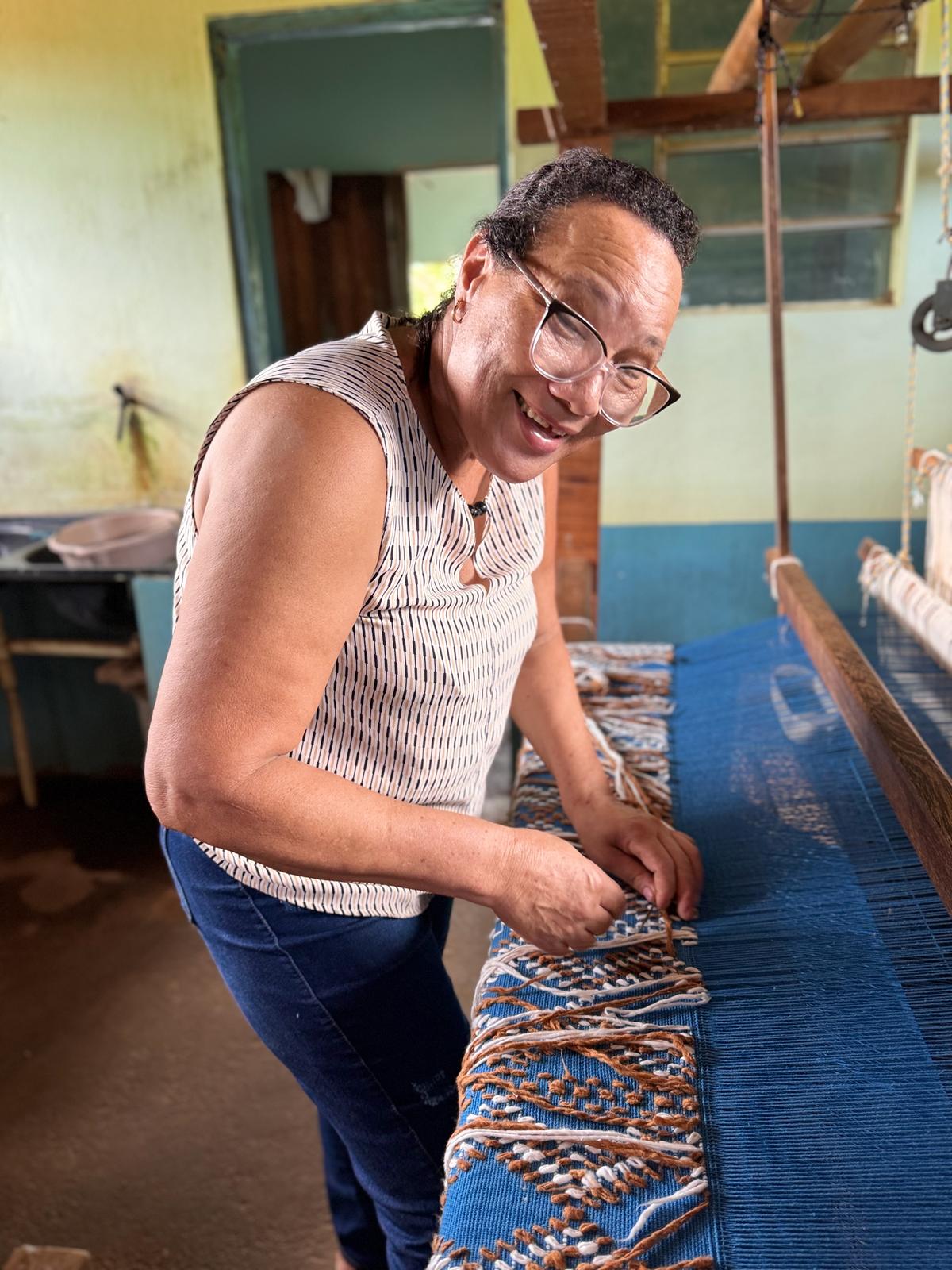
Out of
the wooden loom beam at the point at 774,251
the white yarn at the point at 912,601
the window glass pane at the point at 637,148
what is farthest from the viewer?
the window glass pane at the point at 637,148

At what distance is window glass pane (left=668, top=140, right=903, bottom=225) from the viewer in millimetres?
2676

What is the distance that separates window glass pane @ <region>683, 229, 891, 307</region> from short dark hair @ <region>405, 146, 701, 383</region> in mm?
2042

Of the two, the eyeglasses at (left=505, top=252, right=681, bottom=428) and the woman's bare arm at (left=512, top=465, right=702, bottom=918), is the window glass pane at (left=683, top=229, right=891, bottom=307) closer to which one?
the woman's bare arm at (left=512, top=465, right=702, bottom=918)

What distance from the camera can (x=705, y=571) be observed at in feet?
10.2

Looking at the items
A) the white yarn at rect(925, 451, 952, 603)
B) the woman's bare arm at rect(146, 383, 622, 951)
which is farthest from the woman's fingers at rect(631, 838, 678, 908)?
the white yarn at rect(925, 451, 952, 603)

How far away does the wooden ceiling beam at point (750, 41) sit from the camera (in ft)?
4.93

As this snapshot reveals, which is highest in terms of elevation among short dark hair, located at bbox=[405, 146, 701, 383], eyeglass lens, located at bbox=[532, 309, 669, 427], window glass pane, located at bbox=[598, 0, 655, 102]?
window glass pane, located at bbox=[598, 0, 655, 102]

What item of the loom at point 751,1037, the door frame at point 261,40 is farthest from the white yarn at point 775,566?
the door frame at point 261,40

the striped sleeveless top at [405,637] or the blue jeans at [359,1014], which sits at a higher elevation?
the striped sleeveless top at [405,637]

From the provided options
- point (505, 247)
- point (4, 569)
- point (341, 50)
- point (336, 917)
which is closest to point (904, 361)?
point (505, 247)

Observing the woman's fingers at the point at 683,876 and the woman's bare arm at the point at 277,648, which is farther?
the woman's fingers at the point at 683,876

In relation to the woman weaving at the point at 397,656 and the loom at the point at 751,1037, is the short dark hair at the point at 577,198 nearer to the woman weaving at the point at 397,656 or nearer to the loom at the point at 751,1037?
the woman weaving at the point at 397,656

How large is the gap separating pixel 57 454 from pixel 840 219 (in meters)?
2.65

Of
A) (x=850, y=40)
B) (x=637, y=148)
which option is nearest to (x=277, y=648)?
(x=850, y=40)
